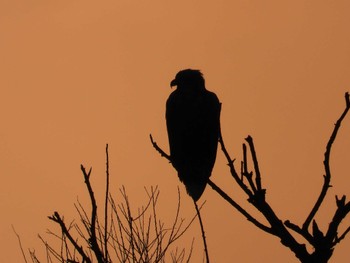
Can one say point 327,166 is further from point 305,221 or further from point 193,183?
point 193,183

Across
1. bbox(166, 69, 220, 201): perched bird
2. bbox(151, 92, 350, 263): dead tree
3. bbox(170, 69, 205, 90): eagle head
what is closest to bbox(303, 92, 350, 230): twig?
bbox(151, 92, 350, 263): dead tree

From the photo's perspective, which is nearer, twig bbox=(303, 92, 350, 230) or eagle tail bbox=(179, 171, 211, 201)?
twig bbox=(303, 92, 350, 230)

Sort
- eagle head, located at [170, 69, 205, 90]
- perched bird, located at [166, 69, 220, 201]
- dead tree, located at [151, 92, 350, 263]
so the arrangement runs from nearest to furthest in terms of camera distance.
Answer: dead tree, located at [151, 92, 350, 263]
perched bird, located at [166, 69, 220, 201]
eagle head, located at [170, 69, 205, 90]

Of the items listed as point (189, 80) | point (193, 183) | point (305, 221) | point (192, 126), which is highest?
point (189, 80)

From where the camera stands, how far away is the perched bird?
728 centimetres

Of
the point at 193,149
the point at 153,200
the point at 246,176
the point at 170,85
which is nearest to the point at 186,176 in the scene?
the point at 193,149

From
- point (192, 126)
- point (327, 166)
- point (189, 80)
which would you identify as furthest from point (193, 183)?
point (327, 166)

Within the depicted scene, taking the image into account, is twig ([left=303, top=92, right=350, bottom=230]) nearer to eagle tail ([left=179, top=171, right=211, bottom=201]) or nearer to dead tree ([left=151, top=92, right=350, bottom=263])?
dead tree ([left=151, top=92, right=350, bottom=263])

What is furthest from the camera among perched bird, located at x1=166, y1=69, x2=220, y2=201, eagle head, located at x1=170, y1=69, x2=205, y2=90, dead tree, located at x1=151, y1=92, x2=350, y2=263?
eagle head, located at x1=170, y1=69, x2=205, y2=90

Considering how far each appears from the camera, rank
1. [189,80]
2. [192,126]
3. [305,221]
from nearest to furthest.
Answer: [305,221] < [192,126] < [189,80]

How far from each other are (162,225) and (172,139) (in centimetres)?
192

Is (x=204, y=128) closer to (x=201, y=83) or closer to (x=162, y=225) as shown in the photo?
(x=201, y=83)

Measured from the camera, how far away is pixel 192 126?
737 centimetres

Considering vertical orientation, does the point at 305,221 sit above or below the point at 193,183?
below
